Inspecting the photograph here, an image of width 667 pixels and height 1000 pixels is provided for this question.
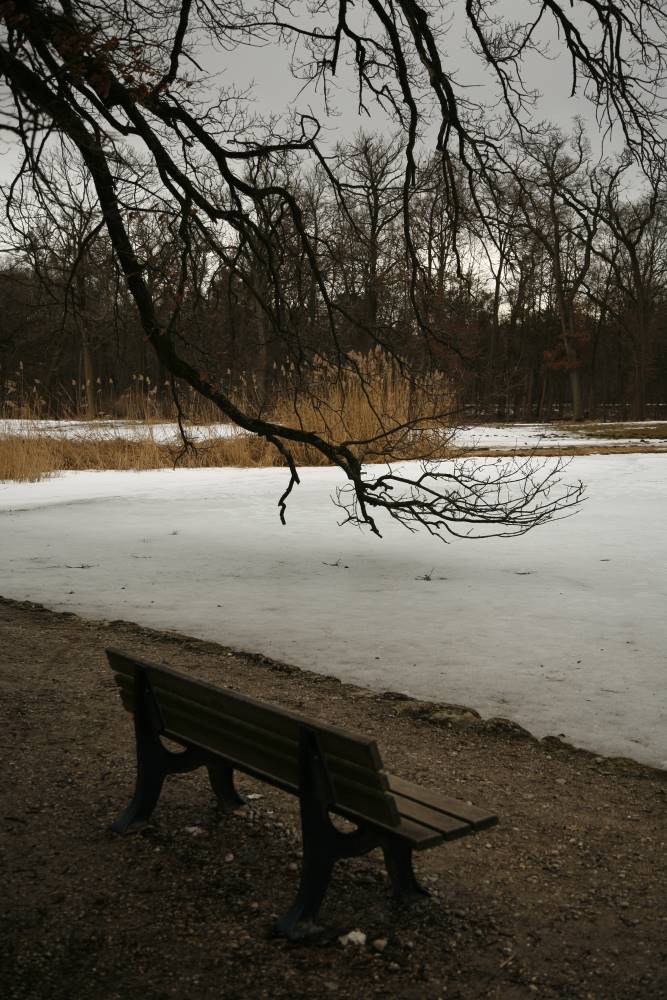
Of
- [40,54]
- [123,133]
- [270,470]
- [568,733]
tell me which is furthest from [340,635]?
[270,470]

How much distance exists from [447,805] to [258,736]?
573 mm

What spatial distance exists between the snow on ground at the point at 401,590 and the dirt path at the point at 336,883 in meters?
0.47

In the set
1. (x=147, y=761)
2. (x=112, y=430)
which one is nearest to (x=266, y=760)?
(x=147, y=761)

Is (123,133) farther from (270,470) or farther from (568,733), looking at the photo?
(270,470)

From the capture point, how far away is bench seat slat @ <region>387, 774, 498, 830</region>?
2535 millimetres

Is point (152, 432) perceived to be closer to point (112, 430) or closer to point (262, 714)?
point (112, 430)

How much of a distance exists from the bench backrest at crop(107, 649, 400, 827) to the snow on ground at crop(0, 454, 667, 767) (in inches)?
73.6

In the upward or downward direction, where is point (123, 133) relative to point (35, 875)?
upward

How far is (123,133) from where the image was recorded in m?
5.62

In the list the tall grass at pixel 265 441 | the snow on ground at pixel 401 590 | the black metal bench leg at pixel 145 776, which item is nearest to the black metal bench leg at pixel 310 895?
the black metal bench leg at pixel 145 776

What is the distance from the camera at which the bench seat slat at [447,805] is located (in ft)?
8.32

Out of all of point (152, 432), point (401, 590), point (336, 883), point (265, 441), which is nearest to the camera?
point (336, 883)

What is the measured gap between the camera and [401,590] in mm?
7047

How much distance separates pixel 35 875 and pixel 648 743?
2562 mm
